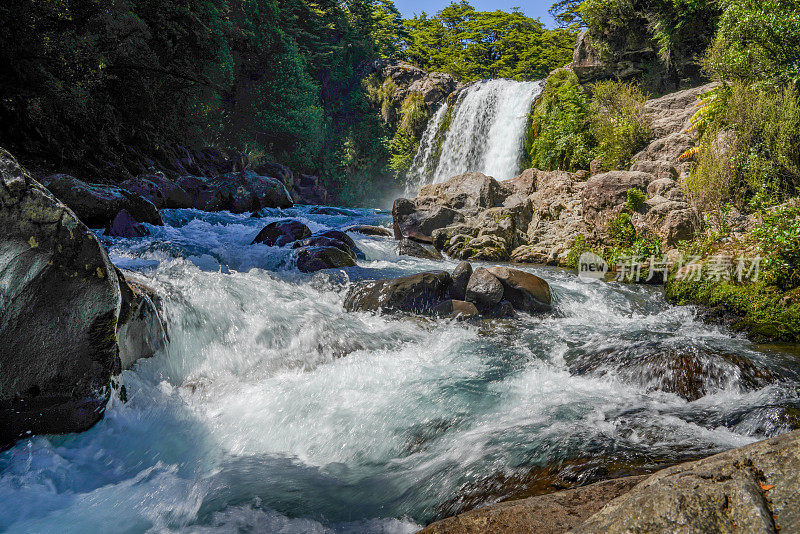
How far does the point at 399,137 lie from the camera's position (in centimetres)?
3052

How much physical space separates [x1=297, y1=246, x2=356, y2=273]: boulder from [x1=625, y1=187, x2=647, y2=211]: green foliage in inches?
260

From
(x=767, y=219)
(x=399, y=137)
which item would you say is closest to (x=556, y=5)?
(x=399, y=137)

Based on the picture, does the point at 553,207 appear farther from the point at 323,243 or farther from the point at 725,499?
the point at 725,499

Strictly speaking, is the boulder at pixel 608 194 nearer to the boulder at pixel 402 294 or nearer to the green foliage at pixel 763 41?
the green foliage at pixel 763 41

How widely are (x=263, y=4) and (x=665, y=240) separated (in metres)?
A: 24.1

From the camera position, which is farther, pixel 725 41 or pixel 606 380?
pixel 725 41

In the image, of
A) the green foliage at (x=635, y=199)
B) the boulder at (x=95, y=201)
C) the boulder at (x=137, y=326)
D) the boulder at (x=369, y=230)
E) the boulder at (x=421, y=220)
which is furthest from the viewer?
the boulder at (x=369, y=230)

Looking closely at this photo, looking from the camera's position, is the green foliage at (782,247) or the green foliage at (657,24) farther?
the green foliage at (657,24)

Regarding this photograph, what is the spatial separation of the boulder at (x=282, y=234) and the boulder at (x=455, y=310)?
4687mm

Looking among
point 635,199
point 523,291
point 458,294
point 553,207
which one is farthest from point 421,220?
point 523,291

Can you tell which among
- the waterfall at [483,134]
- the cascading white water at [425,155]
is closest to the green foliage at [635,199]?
the waterfall at [483,134]

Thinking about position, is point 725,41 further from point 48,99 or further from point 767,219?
point 48,99

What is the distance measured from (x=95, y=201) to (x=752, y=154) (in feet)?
44.4

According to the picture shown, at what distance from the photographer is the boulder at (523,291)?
7.13m
